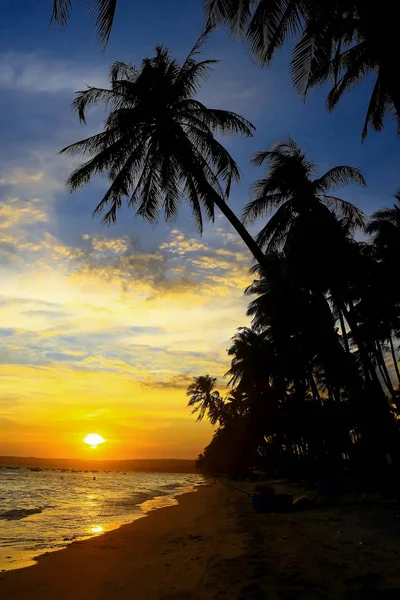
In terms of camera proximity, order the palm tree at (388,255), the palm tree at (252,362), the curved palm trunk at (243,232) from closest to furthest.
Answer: the curved palm trunk at (243,232), the palm tree at (388,255), the palm tree at (252,362)

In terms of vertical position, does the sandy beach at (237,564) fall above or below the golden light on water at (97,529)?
above

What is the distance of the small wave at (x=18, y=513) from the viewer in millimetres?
17184

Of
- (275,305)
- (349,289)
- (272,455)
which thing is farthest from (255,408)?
(349,289)

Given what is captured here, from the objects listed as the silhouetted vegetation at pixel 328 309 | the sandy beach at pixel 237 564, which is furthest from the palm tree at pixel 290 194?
the sandy beach at pixel 237 564

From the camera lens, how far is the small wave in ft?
56.4

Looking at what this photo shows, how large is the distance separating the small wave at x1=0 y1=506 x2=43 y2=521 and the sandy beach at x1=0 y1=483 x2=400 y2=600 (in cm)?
802

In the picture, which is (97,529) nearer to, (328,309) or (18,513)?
(18,513)

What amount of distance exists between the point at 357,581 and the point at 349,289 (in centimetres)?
1643

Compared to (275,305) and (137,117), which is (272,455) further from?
(137,117)

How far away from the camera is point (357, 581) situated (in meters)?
5.72

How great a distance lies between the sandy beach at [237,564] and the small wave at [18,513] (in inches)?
316

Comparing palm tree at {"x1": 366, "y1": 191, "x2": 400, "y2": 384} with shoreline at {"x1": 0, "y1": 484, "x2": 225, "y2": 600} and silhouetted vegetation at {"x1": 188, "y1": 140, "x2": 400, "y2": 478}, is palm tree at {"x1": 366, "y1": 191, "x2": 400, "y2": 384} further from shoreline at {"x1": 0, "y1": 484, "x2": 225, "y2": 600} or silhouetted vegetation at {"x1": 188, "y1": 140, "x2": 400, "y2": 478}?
shoreline at {"x1": 0, "y1": 484, "x2": 225, "y2": 600}

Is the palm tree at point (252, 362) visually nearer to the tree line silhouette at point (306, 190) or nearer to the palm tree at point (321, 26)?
the tree line silhouette at point (306, 190)

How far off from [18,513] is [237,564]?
1546 cm
